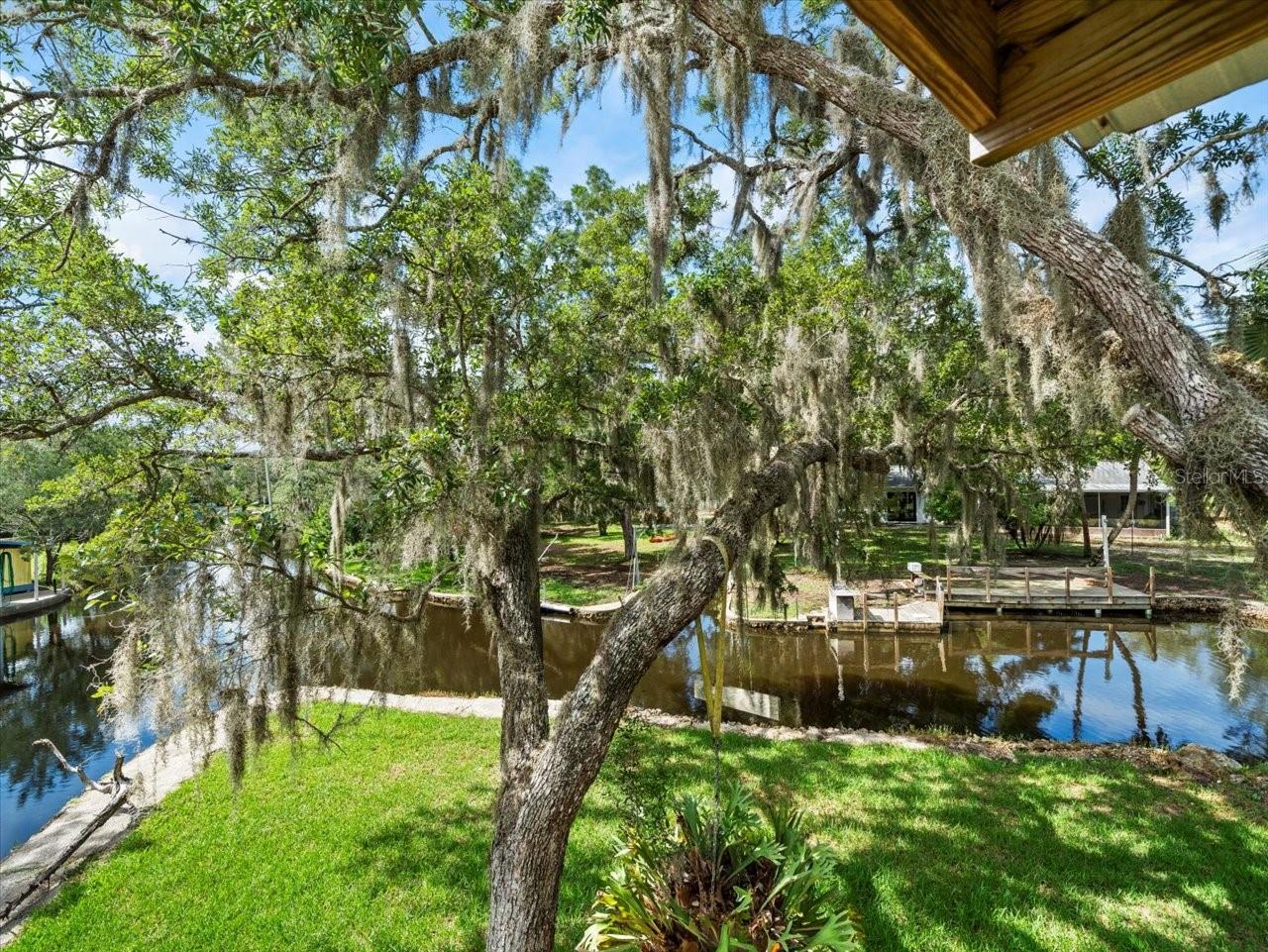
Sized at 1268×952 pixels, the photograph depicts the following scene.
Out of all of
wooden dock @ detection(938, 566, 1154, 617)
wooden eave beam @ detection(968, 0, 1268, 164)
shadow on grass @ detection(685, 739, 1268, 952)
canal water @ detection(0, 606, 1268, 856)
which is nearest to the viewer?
wooden eave beam @ detection(968, 0, 1268, 164)

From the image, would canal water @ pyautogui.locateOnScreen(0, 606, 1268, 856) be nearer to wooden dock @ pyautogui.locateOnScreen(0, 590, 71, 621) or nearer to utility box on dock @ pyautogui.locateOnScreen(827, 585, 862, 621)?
utility box on dock @ pyautogui.locateOnScreen(827, 585, 862, 621)

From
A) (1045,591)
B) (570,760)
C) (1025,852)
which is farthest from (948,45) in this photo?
(1045,591)

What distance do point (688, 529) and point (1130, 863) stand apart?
3.54 meters

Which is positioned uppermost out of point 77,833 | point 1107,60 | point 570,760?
point 1107,60

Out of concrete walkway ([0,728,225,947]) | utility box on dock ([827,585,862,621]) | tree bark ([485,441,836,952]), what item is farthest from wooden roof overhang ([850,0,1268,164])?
utility box on dock ([827,585,862,621])

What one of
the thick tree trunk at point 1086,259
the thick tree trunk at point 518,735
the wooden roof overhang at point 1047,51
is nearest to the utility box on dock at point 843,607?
the thick tree trunk at point 518,735

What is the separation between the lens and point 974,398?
5.70 m

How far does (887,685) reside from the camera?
329 inches

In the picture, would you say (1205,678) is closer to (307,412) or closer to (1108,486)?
(307,412)

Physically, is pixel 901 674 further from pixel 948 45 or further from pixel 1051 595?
pixel 948 45

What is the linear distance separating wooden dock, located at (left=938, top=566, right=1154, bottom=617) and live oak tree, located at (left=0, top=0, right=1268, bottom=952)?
29.6 feet

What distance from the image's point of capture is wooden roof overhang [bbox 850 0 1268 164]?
70 centimetres

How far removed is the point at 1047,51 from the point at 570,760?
2.57 meters

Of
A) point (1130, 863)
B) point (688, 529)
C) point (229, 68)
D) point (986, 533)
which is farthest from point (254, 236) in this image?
point (986, 533)
